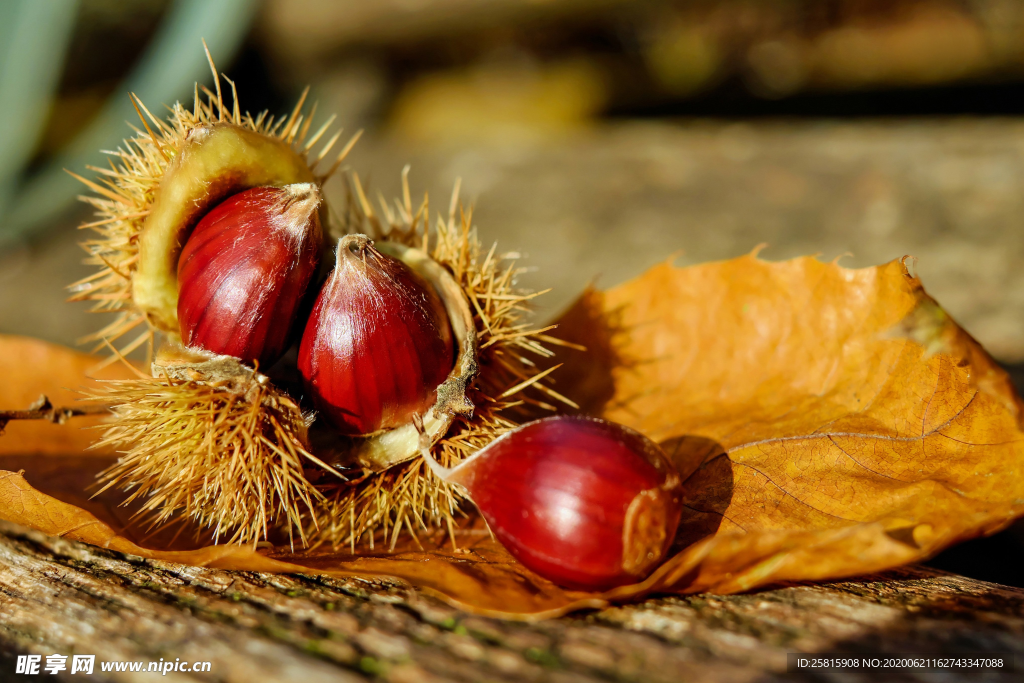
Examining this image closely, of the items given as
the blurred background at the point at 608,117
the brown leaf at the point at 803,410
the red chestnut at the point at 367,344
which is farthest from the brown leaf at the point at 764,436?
the blurred background at the point at 608,117

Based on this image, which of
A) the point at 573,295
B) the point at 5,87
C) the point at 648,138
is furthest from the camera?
the point at 648,138

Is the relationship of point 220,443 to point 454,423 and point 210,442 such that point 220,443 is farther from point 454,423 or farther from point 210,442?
point 454,423

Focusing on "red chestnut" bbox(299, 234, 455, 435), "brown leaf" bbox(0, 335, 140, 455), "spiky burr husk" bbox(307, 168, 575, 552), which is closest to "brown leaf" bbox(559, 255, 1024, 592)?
"spiky burr husk" bbox(307, 168, 575, 552)

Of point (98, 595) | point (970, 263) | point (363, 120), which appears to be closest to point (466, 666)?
point (98, 595)

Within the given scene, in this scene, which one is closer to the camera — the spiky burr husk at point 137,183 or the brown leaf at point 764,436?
the brown leaf at point 764,436

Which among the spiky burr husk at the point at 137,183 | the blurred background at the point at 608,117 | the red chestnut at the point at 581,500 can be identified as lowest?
the red chestnut at the point at 581,500

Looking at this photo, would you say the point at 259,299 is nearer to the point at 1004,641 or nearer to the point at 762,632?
the point at 762,632

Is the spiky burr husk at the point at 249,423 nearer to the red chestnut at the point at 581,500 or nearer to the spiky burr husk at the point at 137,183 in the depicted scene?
the spiky burr husk at the point at 137,183

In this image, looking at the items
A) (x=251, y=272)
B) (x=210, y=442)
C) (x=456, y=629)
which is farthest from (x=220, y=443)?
(x=456, y=629)
